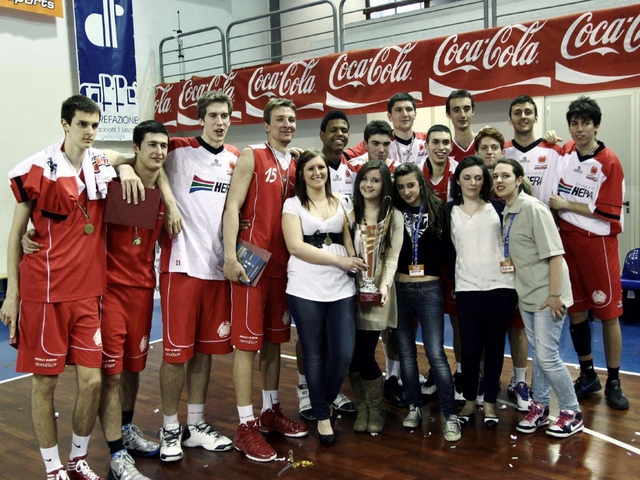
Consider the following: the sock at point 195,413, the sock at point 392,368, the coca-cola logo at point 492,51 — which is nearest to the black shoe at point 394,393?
the sock at point 392,368

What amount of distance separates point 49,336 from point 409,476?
1972 millimetres

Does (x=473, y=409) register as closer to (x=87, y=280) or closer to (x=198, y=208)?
(x=198, y=208)

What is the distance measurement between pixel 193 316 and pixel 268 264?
532mm

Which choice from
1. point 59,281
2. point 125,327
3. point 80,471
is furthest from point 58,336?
point 80,471

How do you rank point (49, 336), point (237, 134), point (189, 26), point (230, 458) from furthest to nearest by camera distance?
1. point (189, 26)
2. point (237, 134)
3. point (230, 458)
4. point (49, 336)

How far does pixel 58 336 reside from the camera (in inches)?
120

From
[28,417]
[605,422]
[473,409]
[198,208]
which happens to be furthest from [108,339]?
[605,422]

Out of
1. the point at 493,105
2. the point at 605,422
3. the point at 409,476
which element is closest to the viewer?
the point at 409,476

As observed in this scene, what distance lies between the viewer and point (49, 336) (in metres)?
3.02

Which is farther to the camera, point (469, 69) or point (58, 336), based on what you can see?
point (469, 69)

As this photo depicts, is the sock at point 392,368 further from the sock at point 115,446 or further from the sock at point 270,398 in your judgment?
the sock at point 115,446

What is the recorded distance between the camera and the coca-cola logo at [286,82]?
858cm

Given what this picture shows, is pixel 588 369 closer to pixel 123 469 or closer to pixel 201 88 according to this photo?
pixel 123 469

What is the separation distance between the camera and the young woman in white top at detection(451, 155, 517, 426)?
3615 millimetres
